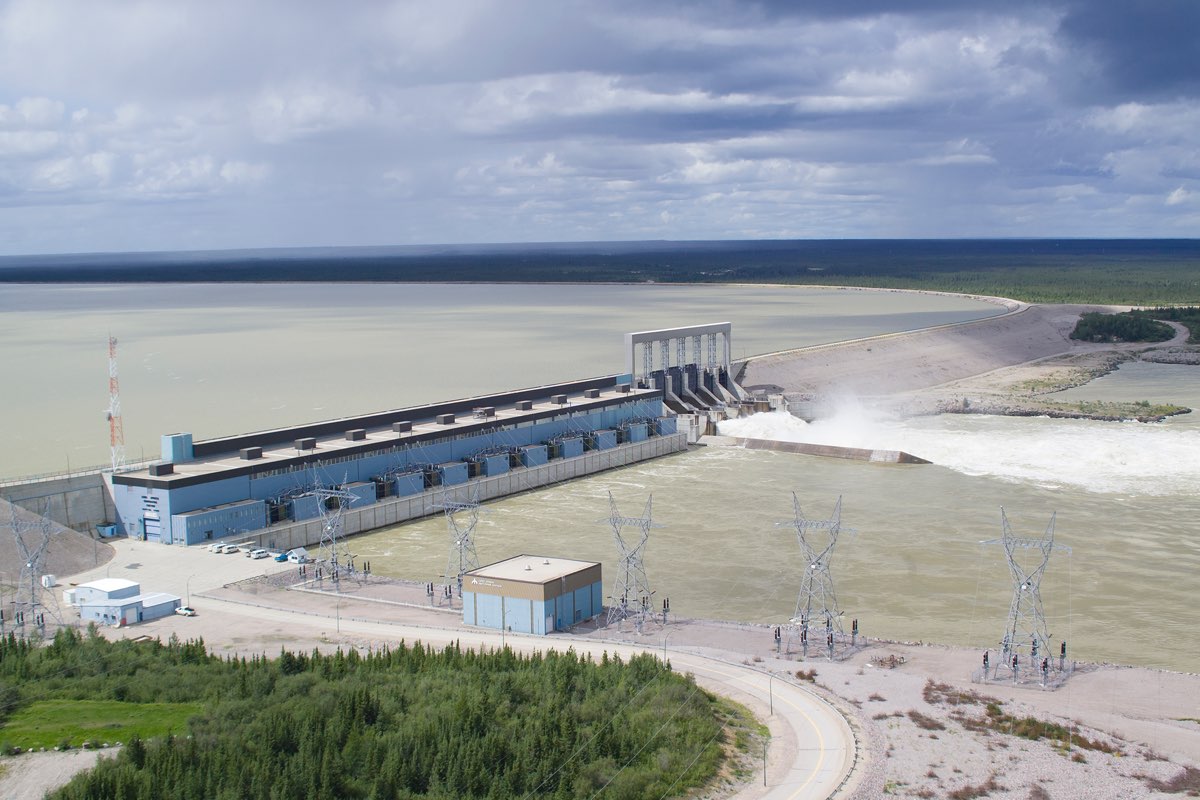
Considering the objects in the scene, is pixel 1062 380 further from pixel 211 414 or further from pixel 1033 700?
pixel 1033 700

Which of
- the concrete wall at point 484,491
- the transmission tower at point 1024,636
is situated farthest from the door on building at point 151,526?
the transmission tower at point 1024,636

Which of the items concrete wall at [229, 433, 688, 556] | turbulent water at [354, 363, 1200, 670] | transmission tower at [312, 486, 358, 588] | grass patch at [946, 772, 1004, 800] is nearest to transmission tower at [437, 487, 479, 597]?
turbulent water at [354, 363, 1200, 670]

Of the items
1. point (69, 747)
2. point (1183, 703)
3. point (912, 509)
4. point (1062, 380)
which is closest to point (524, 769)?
point (69, 747)

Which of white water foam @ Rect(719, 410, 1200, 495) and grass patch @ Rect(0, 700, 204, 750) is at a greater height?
grass patch @ Rect(0, 700, 204, 750)

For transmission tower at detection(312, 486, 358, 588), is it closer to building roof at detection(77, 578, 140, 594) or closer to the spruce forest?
building roof at detection(77, 578, 140, 594)

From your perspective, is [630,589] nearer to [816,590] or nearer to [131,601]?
[816,590]

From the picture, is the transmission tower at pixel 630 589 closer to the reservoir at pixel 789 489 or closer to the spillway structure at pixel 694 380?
the reservoir at pixel 789 489

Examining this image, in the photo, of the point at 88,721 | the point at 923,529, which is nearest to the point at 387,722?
the point at 88,721
